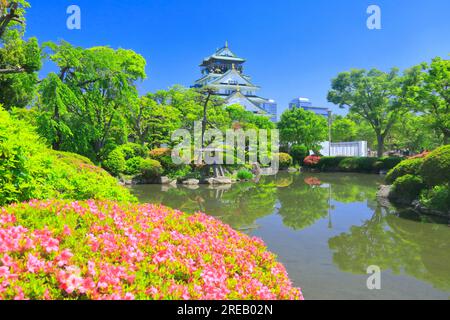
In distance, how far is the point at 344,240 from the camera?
6469mm

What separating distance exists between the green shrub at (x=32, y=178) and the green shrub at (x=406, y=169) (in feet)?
28.9

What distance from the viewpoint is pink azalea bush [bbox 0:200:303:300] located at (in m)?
1.85

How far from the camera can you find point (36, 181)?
403 cm

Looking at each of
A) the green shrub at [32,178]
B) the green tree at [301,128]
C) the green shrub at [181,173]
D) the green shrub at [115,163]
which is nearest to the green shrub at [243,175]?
the green shrub at [181,173]

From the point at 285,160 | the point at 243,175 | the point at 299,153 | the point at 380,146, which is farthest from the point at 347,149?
the point at 243,175

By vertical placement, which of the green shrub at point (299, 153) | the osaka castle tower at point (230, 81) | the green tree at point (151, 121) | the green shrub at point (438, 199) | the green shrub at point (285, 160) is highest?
the osaka castle tower at point (230, 81)

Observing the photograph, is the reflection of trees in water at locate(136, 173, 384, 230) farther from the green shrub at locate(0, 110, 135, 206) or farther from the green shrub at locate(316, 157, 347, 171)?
the green shrub at locate(316, 157, 347, 171)

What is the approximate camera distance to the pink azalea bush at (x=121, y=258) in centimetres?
185

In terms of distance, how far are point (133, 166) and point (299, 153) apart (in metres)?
16.9

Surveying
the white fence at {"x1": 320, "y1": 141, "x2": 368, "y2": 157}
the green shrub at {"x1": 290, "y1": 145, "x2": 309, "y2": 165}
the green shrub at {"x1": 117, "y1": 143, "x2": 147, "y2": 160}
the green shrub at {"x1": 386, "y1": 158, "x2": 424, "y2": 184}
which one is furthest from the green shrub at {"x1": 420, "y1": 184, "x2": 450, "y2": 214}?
the white fence at {"x1": 320, "y1": 141, "x2": 368, "y2": 157}

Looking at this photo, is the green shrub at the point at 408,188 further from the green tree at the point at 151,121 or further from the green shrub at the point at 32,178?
the green tree at the point at 151,121
